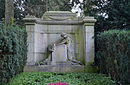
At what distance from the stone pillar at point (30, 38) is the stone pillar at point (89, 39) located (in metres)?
2.21

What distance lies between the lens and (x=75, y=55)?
902 cm

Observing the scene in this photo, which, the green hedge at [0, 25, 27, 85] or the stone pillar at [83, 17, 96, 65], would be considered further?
the stone pillar at [83, 17, 96, 65]

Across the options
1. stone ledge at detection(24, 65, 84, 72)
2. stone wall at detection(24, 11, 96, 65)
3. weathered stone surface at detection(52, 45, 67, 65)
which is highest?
stone wall at detection(24, 11, 96, 65)

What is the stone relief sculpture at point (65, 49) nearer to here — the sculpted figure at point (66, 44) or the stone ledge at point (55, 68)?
the sculpted figure at point (66, 44)

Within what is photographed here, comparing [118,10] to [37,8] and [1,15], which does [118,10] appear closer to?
[37,8]

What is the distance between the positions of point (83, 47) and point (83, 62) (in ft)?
2.16

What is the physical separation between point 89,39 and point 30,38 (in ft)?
8.18

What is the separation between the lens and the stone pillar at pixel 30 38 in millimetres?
8430

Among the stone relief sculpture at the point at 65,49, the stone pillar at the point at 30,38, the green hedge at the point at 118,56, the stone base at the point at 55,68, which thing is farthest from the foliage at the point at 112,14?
the stone pillar at the point at 30,38

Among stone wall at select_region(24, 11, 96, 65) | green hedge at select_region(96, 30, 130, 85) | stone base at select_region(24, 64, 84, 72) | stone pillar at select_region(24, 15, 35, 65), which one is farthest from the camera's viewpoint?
stone wall at select_region(24, 11, 96, 65)

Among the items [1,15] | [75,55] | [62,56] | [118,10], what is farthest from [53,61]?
[1,15]

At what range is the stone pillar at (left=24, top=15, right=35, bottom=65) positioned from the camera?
8.43m

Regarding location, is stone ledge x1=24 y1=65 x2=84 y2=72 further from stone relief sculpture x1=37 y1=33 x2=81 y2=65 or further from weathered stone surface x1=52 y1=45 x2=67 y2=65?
weathered stone surface x1=52 y1=45 x2=67 y2=65

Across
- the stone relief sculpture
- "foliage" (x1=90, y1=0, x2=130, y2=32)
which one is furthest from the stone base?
"foliage" (x1=90, y1=0, x2=130, y2=32)
